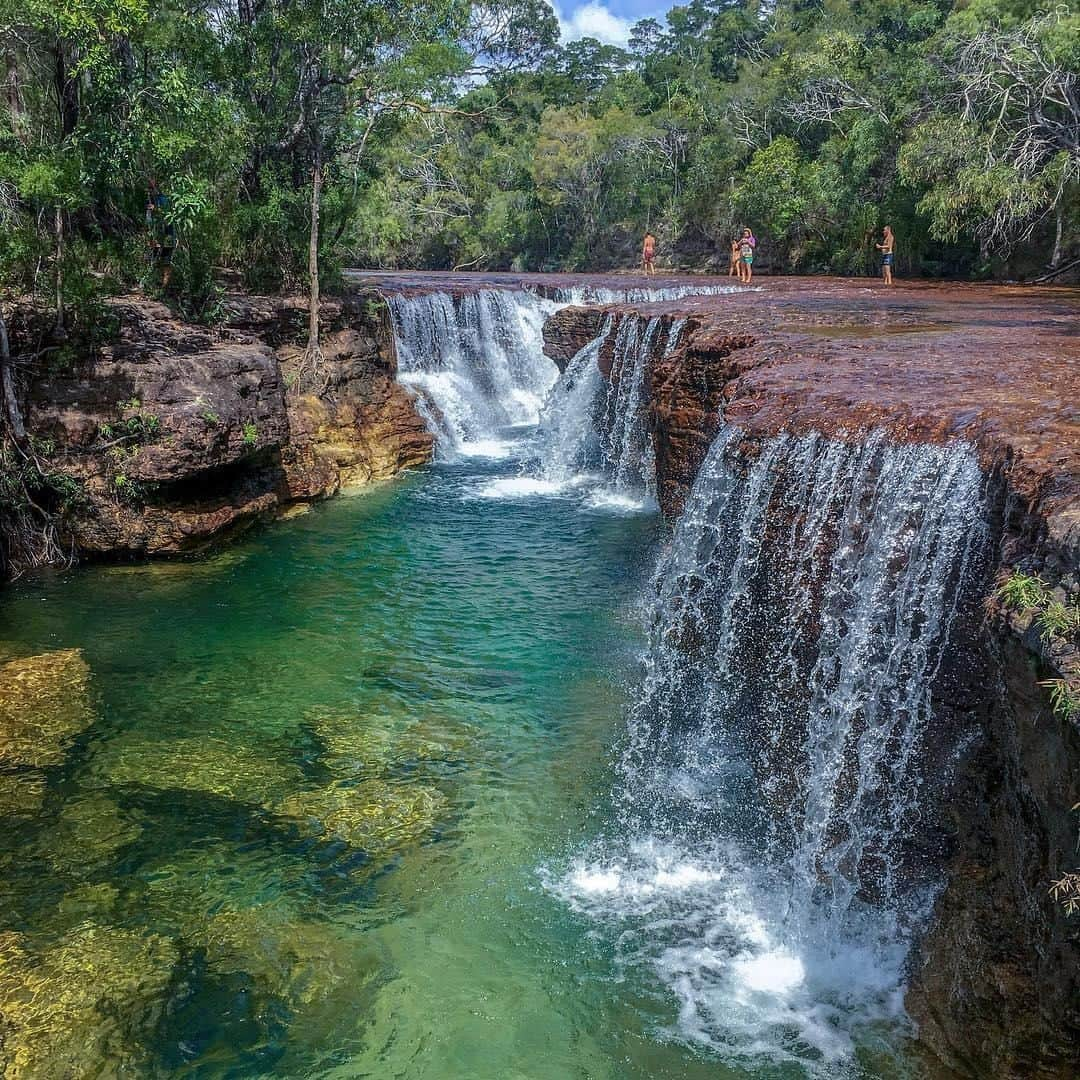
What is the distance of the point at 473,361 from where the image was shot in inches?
712

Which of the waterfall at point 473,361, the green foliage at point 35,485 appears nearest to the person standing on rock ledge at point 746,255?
the waterfall at point 473,361

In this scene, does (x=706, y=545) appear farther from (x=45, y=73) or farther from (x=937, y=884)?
(x=45, y=73)

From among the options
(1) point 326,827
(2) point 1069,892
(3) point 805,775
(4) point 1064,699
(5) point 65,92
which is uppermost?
(5) point 65,92

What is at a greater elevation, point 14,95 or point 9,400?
point 14,95

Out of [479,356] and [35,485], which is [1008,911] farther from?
[479,356]

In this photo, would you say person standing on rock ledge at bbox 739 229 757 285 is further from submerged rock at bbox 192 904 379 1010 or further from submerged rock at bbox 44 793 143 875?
submerged rock at bbox 192 904 379 1010

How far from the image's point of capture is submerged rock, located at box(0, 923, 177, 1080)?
14.5ft

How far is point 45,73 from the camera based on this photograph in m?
11.5

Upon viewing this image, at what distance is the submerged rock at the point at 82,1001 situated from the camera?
14.5 ft

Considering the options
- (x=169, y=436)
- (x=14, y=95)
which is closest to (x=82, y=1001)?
(x=169, y=436)

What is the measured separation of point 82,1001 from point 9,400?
7333mm

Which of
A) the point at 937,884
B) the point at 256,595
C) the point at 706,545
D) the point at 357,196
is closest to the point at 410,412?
the point at 357,196

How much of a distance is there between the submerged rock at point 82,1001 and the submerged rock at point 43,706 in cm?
207

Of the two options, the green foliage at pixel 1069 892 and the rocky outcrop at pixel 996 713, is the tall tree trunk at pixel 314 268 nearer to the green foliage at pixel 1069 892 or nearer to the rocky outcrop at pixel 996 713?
the rocky outcrop at pixel 996 713
